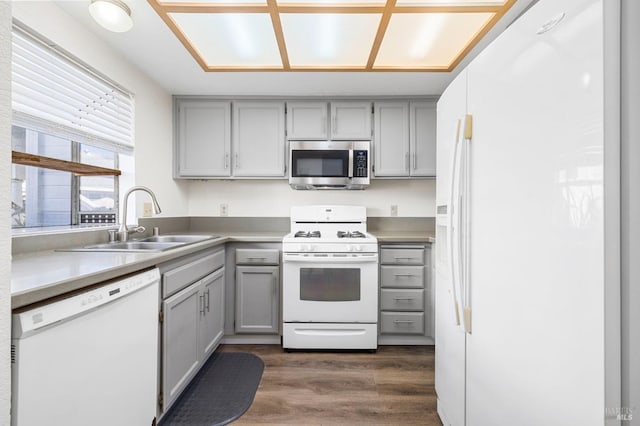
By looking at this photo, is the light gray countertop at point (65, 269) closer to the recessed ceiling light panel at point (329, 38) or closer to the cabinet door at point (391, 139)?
the recessed ceiling light panel at point (329, 38)

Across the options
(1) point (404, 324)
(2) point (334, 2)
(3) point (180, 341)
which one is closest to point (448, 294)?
(1) point (404, 324)

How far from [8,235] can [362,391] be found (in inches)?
76.0

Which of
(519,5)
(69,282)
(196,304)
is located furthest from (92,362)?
(519,5)

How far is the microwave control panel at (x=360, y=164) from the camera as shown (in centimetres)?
280

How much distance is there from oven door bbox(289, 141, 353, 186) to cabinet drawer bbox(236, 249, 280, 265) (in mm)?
698

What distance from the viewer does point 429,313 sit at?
2.55m

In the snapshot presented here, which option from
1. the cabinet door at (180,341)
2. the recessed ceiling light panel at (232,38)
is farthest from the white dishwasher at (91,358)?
the recessed ceiling light panel at (232,38)

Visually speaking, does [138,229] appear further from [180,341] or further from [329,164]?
[329,164]

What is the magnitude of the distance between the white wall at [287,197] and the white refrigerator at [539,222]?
6.25 feet

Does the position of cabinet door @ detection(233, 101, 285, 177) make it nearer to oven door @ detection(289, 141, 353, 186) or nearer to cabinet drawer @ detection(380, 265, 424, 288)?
oven door @ detection(289, 141, 353, 186)

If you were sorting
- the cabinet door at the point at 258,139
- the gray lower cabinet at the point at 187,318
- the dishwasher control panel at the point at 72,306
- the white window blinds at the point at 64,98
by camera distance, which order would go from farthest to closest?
the cabinet door at the point at 258,139 → the gray lower cabinet at the point at 187,318 → the white window blinds at the point at 64,98 → the dishwasher control panel at the point at 72,306

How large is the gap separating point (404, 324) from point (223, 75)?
2579mm

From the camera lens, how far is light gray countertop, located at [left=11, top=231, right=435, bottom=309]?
0.86 m

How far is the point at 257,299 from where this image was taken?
258cm
